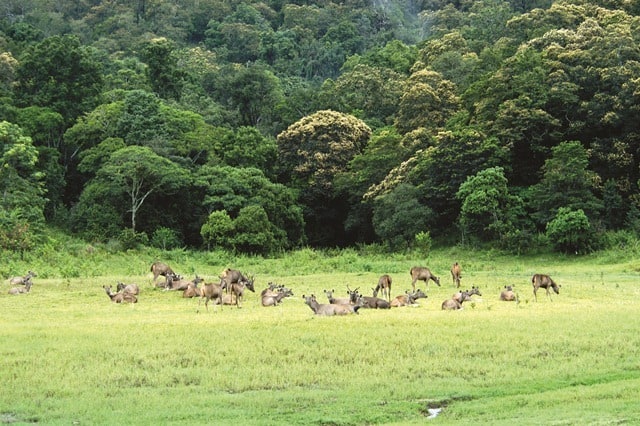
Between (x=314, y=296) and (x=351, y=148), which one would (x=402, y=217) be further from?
(x=314, y=296)

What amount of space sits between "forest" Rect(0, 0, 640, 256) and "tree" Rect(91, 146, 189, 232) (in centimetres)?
13

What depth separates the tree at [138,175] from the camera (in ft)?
173

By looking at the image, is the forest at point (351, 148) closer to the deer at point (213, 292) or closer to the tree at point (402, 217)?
the tree at point (402, 217)

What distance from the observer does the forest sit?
159 ft

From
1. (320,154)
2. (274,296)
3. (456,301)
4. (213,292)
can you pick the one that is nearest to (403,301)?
(456,301)

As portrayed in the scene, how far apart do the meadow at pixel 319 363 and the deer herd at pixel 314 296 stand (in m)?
0.40

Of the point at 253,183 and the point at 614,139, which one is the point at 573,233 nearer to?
the point at 614,139

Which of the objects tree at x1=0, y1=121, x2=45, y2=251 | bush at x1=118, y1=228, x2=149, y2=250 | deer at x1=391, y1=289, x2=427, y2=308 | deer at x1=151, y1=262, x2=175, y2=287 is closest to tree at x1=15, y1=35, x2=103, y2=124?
tree at x1=0, y1=121, x2=45, y2=251

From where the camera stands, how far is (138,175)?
53.5 metres

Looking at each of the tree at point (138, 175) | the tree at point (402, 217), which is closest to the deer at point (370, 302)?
the tree at point (402, 217)

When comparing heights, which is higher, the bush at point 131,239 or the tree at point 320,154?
the tree at point 320,154

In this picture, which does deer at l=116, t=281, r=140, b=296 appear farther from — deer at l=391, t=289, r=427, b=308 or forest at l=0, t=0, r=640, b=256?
forest at l=0, t=0, r=640, b=256

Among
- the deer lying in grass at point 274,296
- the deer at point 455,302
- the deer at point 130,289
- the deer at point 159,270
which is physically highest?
the deer at point 159,270

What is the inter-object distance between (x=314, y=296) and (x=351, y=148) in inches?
1516
